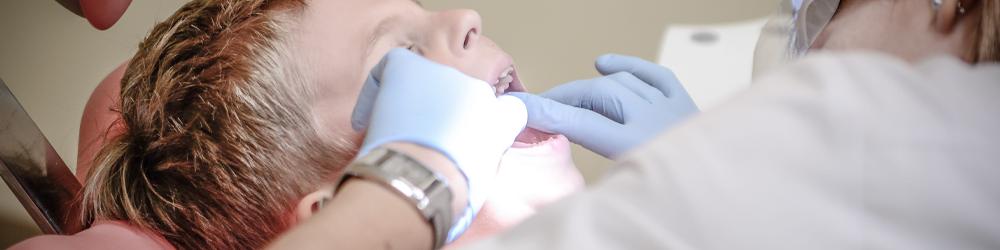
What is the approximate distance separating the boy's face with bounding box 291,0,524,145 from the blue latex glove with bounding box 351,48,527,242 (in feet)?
0.20

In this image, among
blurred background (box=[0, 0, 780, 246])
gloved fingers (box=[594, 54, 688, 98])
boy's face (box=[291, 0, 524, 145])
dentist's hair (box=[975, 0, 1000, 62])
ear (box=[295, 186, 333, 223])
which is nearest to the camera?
dentist's hair (box=[975, 0, 1000, 62])

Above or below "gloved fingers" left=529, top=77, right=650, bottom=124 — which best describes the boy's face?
above

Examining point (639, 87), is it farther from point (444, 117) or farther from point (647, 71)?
point (444, 117)

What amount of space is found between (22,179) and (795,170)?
1148 mm

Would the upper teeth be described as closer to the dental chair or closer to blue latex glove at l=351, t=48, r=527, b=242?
blue latex glove at l=351, t=48, r=527, b=242

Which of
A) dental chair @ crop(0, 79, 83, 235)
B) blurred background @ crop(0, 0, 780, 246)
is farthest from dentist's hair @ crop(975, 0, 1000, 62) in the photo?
dental chair @ crop(0, 79, 83, 235)

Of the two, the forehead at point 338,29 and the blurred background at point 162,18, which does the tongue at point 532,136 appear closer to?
the forehead at point 338,29

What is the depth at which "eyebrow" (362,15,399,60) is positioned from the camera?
102 centimetres

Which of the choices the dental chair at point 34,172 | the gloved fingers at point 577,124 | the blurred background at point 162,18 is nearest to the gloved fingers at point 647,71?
the gloved fingers at point 577,124

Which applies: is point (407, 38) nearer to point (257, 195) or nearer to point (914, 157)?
point (257, 195)

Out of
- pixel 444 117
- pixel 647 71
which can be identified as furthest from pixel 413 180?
pixel 647 71

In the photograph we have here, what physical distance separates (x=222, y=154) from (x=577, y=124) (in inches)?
24.4

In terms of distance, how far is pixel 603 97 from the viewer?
111cm

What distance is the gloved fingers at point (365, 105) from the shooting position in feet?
3.13
